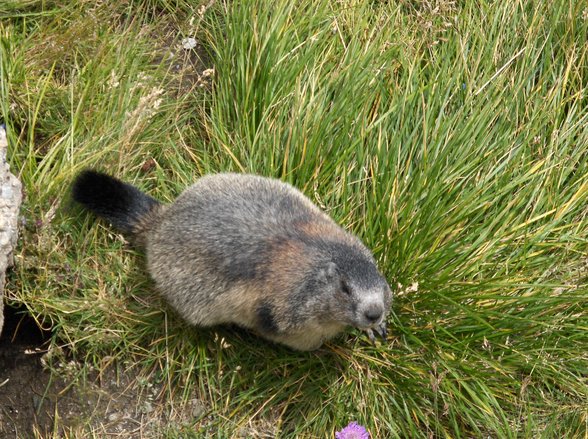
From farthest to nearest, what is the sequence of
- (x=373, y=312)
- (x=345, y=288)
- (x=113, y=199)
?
(x=113, y=199)
(x=345, y=288)
(x=373, y=312)

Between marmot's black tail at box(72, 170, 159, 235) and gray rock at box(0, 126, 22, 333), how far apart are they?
360 mm

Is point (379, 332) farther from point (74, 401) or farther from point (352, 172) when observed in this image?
point (74, 401)

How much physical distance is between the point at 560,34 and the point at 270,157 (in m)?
2.14

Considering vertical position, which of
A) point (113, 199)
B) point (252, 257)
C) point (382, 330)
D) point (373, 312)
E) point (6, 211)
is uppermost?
point (6, 211)

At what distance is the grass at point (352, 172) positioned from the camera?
4.73 m

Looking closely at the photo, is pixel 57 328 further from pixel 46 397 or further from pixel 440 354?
pixel 440 354

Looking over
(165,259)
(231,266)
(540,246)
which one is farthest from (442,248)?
(165,259)

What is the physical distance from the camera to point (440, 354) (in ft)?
15.5

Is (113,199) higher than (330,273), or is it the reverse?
(113,199)

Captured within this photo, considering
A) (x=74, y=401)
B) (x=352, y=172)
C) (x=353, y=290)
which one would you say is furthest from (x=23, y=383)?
(x=352, y=172)

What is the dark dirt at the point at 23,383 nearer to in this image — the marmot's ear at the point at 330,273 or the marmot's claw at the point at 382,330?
the marmot's ear at the point at 330,273

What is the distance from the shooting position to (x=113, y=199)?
5.07m

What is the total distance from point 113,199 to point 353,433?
75.6 inches

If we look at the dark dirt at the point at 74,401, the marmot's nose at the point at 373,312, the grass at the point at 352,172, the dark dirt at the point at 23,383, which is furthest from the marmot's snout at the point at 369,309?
the dark dirt at the point at 23,383
